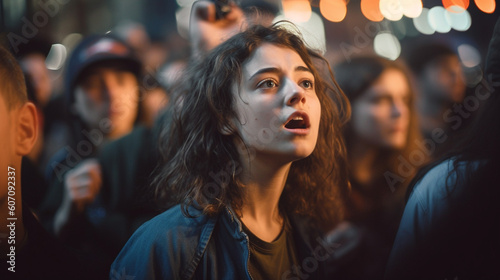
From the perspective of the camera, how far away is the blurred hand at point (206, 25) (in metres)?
1.64

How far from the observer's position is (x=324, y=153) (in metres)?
1.67

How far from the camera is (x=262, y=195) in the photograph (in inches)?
58.1

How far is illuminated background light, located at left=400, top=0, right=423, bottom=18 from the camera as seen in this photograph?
1.87 metres

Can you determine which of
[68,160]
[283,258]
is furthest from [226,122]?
[68,160]

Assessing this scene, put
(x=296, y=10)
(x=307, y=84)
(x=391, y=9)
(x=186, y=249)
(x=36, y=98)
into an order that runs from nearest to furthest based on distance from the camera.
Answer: (x=186, y=249) < (x=307, y=84) < (x=36, y=98) < (x=296, y=10) < (x=391, y=9)

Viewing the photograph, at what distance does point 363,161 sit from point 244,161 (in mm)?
628

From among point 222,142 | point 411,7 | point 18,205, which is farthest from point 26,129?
point 411,7

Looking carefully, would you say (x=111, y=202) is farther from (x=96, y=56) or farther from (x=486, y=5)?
(x=486, y=5)

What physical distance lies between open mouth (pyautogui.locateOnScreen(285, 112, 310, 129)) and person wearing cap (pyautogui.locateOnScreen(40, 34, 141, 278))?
662 mm

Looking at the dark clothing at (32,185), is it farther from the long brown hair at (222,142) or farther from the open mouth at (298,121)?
the open mouth at (298,121)

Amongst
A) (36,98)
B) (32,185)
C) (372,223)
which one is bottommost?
(372,223)

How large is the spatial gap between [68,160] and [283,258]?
90 cm

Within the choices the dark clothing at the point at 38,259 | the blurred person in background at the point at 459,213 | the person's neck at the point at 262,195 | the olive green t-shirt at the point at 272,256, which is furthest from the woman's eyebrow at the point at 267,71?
the dark clothing at the point at 38,259

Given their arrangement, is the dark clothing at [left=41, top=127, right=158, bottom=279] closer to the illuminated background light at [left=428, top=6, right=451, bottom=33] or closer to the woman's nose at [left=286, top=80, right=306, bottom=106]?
the woman's nose at [left=286, top=80, right=306, bottom=106]
